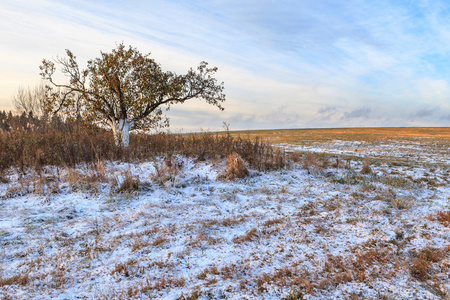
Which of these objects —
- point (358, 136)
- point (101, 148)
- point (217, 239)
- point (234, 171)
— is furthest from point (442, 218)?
point (358, 136)

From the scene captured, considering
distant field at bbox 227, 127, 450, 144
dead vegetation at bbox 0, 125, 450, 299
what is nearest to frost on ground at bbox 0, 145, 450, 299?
dead vegetation at bbox 0, 125, 450, 299

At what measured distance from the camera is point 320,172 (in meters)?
9.73

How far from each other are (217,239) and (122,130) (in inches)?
340

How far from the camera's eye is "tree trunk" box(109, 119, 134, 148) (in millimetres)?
11001

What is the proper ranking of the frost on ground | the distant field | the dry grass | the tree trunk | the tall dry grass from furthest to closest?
the distant field
the tree trunk
the tall dry grass
the dry grass
the frost on ground

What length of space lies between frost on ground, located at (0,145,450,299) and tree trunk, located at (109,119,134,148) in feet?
10.6

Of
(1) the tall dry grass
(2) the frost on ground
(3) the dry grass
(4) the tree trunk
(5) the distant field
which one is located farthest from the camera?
(5) the distant field

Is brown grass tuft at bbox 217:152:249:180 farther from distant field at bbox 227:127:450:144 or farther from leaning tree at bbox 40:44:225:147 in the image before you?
distant field at bbox 227:127:450:144

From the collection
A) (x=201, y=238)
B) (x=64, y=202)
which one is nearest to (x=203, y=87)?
(x=64, y=202)

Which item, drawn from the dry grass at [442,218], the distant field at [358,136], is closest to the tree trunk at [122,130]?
the dry grass at [442,218]

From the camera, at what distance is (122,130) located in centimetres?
1133

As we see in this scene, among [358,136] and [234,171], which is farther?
[358,136]

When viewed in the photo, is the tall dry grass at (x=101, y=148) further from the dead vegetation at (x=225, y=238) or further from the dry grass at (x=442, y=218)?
the dry grass at (x=442, y=218)

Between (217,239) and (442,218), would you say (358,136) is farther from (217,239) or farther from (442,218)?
(217,239)
